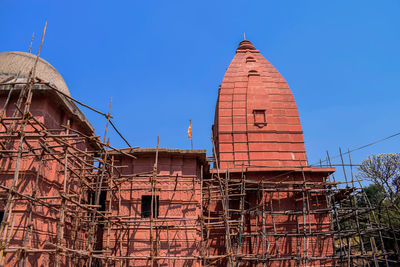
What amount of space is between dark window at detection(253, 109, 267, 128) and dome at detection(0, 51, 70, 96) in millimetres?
10981

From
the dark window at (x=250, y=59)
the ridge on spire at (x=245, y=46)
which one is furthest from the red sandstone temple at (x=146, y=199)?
the ridge on spire at (x=245, y=46)

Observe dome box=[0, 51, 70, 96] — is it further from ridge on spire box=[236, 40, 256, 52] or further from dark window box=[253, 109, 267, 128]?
ridge on spire box=[236, 40, 256, 52]

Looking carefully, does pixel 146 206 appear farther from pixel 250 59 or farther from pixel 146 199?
pixel 250 59

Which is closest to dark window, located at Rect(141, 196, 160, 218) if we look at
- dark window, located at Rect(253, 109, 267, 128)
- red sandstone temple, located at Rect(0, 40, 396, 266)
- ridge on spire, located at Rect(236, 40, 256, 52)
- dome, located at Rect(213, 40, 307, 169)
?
red sandstone temple, located at Rect(0, 40, 396, 266)

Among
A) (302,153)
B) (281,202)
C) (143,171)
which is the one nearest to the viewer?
(143,171)

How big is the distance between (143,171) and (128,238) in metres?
2.91

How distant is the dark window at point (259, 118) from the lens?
20.4 metres

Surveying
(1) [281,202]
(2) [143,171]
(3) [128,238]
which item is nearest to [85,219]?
(3) [128,238]

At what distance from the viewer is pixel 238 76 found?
22.7 metres

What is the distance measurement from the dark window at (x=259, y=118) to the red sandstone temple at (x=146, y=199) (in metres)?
1.67

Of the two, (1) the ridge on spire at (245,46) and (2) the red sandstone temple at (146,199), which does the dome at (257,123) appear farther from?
(1) the ridge on spire at (245,46)

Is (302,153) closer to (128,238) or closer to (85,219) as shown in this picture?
(128,238)

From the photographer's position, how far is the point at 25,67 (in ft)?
47.2

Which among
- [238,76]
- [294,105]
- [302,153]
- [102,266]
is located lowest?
[102,266]
